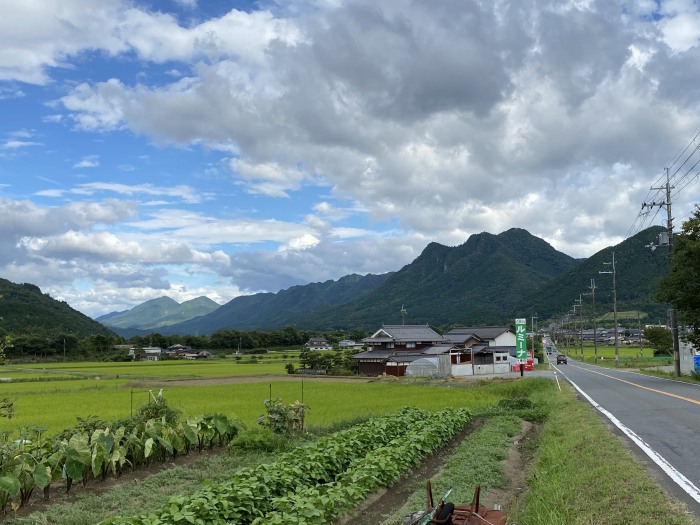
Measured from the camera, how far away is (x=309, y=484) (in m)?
10.1

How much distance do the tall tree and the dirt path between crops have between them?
19.4 metres

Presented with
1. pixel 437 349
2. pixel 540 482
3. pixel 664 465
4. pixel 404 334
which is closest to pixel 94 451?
pixel 540 482

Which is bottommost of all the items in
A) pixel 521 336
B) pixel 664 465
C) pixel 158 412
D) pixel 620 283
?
pixel 664 465

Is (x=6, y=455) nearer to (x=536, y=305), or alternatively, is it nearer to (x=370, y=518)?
(x=370, y=518)

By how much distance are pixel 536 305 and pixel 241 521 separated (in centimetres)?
18561

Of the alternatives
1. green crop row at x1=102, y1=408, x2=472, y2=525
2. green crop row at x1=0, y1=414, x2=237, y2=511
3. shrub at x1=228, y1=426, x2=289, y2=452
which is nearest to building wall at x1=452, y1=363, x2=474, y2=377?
green crop row at x1=102, y1=408, x2=472, y2=525

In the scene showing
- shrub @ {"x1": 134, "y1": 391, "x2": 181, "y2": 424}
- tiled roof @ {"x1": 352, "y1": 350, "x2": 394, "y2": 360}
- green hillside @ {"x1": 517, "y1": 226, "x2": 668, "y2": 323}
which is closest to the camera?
shrub @ {"x1": 134, "y1": 391, "x2": 181, "y2": 424}

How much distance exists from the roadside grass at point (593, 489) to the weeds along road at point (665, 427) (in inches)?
15.6

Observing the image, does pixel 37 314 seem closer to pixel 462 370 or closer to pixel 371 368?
pixel 371 368

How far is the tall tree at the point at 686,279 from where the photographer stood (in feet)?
94.5

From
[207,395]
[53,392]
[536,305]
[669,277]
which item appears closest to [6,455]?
[207,395]

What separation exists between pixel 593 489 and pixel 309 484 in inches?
191

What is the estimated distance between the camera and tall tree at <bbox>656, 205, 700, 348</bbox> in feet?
94.5

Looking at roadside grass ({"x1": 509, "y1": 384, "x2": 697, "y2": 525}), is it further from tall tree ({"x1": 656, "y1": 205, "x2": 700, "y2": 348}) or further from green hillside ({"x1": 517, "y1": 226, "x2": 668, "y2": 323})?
green hillside ({"x1": 517, "y1": 226, "x2": 668, "y2": 323})
